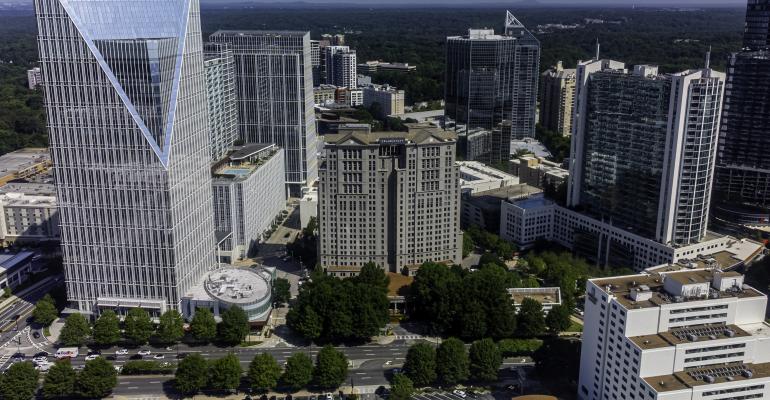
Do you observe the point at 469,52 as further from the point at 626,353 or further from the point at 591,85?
the point at 626,353

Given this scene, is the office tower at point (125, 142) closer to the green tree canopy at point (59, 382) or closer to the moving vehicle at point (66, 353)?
the moving vehicle at point (66, 353)

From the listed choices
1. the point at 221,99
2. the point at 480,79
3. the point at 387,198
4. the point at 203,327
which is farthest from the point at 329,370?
the point at 480,79

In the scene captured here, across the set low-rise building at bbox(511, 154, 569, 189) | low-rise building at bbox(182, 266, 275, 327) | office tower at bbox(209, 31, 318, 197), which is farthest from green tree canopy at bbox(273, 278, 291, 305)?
low-rise building at bbox(511, 154, 569, 189)

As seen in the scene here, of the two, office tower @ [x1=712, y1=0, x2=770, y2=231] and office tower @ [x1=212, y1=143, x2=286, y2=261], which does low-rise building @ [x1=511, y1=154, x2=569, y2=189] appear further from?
office tower @ [x1=212, y1=143, x2=286, y2=261]

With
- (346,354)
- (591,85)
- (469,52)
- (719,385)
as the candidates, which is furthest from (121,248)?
(469,52)

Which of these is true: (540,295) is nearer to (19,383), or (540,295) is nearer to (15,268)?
(19,383)
